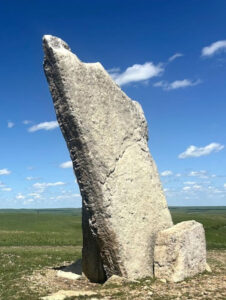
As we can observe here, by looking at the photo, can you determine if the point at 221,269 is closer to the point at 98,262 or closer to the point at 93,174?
the point at 98,262

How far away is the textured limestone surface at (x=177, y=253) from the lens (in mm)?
14766

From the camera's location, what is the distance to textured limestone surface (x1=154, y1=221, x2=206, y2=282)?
14766mm

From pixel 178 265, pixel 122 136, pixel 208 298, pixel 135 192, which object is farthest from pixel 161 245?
pixel 122 136

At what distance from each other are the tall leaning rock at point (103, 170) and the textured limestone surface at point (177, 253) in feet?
1.52

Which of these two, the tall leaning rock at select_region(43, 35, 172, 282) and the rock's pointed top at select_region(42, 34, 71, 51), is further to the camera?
the rock's pointed top at select_region(42, 34, 71, 51)

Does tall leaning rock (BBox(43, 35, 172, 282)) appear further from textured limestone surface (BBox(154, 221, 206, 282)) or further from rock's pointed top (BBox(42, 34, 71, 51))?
textured limestone surface (BBox(154, 221, 206, 282))

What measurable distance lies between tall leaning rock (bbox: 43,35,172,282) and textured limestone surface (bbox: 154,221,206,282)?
1.52 ft

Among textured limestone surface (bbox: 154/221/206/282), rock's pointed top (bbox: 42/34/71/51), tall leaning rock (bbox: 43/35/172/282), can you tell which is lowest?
textured limestone surface (bbox: 154/221/206/282)

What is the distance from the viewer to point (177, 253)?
1484 cm

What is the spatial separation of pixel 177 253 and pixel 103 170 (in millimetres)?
4304

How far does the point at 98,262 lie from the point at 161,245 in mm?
2674

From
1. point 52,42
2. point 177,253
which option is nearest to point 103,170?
point 177,253

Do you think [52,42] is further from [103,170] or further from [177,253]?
[177,253]

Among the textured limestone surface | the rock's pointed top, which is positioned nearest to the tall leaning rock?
the rock's pointed top
